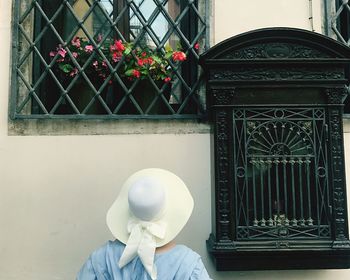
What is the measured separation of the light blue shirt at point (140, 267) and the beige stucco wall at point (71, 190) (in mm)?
1215

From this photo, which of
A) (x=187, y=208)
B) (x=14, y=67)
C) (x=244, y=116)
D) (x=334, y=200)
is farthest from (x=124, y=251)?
(x=14, y=67)

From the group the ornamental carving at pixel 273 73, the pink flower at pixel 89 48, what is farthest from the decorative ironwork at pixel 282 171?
the pink flower at pixel 89 48

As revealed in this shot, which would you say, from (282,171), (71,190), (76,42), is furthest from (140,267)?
(76,42)

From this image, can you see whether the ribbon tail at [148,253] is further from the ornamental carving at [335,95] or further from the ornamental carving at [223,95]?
the ornamental carving at [335,95]

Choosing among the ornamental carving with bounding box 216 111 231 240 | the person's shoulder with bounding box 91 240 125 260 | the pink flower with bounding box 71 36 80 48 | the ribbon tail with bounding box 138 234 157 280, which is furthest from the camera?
the pink flower with bounding box 71 36 80 48

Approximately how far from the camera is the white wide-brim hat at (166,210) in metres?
2.57

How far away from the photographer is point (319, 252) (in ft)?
11.6

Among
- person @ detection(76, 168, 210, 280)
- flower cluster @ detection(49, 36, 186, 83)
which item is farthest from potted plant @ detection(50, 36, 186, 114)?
person @ detection(76, 168, 210, 280)

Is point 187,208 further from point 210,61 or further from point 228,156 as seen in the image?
point 210,61

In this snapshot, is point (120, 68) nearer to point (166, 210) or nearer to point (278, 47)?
point (278, 47)

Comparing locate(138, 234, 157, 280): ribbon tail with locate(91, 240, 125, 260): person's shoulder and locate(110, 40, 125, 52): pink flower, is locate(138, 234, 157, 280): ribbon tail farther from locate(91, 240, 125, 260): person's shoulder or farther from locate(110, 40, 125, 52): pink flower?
locate(110, 40, 125, 52): pink flower

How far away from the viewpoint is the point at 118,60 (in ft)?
13.1

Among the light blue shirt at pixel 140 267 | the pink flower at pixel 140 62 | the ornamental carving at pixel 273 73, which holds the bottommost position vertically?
the light blue shirt at pixel 140 267

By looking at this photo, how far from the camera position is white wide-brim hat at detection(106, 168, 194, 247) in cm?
257
